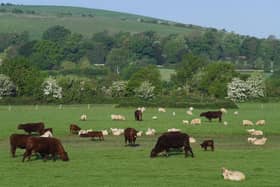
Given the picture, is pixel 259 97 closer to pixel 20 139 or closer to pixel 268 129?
pixel 268 129

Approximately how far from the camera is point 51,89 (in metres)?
113

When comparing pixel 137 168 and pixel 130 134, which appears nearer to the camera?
pixel 137 168

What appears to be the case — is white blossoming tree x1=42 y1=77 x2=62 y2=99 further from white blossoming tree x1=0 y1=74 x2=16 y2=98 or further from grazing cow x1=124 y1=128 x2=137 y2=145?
grazing cow x1=124 y1=128 x2=137 y2=145

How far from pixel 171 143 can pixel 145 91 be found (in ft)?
284

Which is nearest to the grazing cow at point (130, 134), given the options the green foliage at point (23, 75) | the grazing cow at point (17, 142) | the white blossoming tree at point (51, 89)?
the grazing cow at point (17, 142)

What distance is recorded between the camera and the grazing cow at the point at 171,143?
28.9 metres

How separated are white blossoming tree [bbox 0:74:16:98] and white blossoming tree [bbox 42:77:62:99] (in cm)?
600

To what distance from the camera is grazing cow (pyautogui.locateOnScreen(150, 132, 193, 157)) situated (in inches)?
1139

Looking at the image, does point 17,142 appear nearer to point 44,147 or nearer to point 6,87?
point 44,147

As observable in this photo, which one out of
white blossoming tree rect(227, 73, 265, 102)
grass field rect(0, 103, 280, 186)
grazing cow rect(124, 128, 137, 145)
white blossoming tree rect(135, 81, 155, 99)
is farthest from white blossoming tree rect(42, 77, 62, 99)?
grass field rect(0, 103, 280, 186)

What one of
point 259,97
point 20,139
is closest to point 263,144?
point 20,139

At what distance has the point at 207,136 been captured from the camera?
141 ft

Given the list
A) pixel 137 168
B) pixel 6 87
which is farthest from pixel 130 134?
pixel 6 87

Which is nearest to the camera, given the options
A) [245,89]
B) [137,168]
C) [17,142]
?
[137,168]
